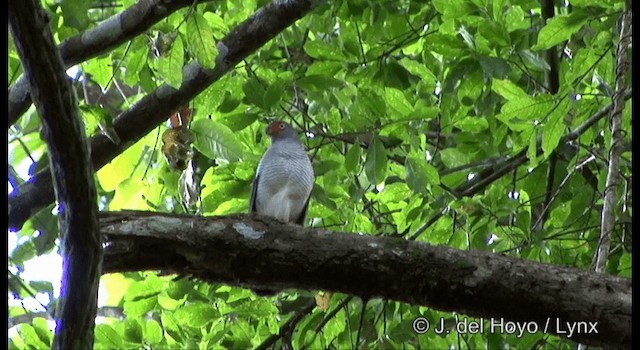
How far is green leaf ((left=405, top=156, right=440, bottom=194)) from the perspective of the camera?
4.18 metres

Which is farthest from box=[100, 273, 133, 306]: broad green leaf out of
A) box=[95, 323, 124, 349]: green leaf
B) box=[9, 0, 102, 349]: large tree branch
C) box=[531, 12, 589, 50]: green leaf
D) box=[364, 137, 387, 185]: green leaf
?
box=[9, 0, 102, 349]: large tree branch

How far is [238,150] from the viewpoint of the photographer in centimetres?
369

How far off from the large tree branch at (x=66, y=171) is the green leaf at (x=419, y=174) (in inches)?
83.3

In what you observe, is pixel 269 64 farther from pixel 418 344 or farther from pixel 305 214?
pixel 418 344

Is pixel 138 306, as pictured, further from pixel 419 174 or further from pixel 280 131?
pixel 419 174

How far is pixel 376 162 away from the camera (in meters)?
4.06

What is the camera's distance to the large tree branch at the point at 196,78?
12.2ft

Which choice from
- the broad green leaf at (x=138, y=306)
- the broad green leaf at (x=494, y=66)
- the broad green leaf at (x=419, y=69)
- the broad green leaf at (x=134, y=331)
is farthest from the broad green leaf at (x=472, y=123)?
the broad green leaf at (x=134, y=331)

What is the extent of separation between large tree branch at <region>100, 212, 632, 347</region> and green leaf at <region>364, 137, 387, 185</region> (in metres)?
1.02

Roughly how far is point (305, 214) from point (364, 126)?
3.43ft

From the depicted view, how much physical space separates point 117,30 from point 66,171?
1.31m

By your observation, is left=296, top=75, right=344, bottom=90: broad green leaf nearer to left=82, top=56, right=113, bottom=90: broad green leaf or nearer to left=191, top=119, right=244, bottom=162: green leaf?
left=191, top=119, right=244, bottom=162: green leaf

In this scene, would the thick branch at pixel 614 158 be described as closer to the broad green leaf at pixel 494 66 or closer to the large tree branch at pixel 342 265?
the large tree branch at pixel 342 265
